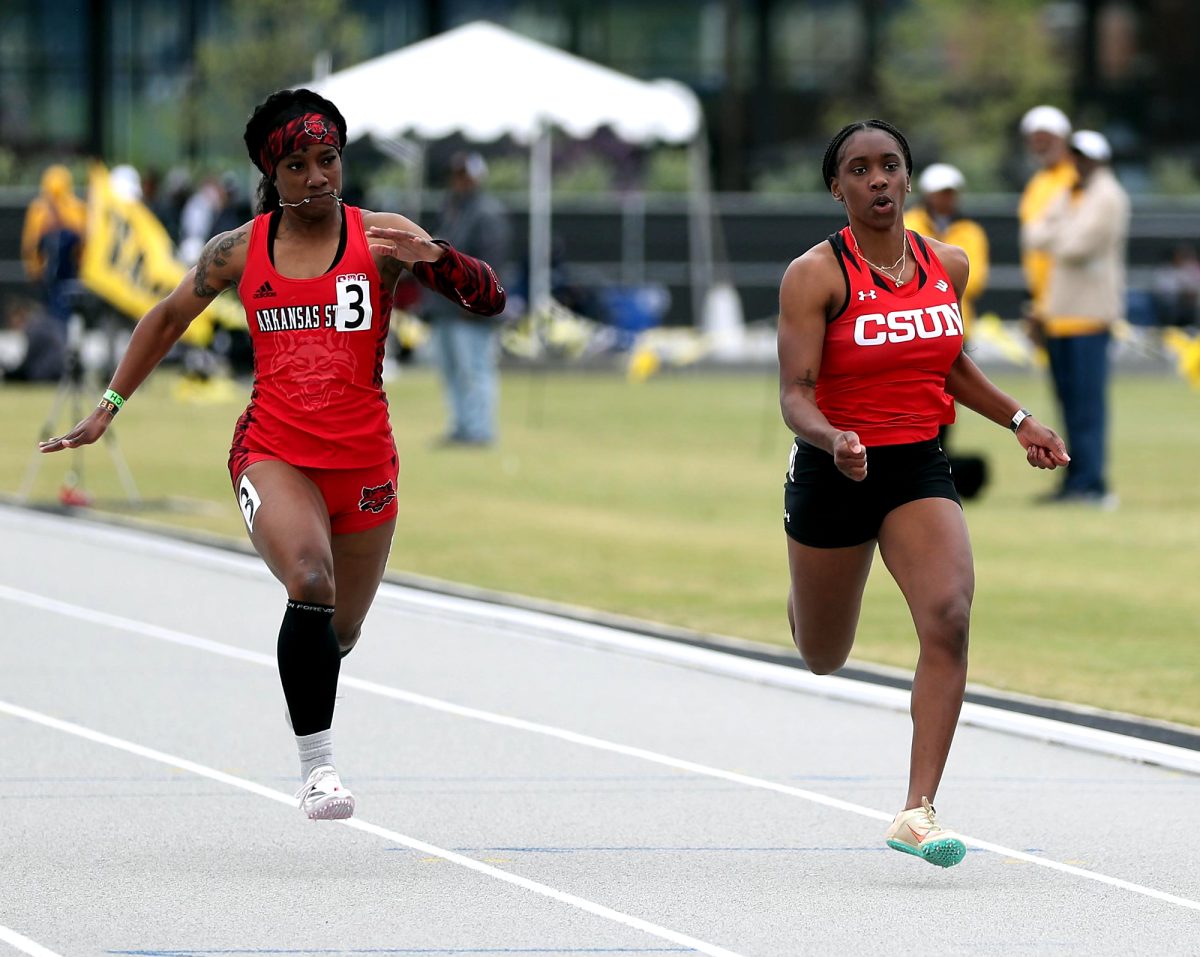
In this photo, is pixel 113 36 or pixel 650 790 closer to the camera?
pixel 650 790

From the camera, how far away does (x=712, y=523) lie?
51.1 feet

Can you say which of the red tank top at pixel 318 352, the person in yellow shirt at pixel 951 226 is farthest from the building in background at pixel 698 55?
the red tank top at pixel 318 352

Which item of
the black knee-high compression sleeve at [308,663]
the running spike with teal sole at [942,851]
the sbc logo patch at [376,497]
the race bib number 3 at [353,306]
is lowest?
the running spike with teal sole at [942,851]

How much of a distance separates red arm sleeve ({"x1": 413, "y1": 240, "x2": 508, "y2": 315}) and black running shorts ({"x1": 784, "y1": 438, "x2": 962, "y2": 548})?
0.94m

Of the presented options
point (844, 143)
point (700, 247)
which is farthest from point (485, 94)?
point (844, 143)

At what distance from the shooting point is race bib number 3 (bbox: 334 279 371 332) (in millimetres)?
6840

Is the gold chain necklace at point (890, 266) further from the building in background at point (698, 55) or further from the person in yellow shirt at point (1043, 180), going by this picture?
the building in background at point (698, 55)

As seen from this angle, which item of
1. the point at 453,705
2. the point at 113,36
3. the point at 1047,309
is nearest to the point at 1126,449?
the point at 1047,309

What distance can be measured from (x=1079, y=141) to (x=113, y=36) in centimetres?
3937

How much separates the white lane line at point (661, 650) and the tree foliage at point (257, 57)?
30426 mm

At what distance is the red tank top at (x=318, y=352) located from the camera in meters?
6.84

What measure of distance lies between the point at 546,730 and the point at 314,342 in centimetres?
240

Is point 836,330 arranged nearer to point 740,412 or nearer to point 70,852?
point 70,852

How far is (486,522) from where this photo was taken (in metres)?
15.4
